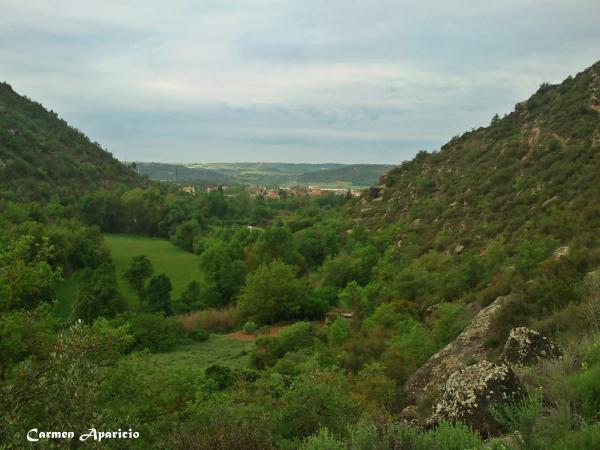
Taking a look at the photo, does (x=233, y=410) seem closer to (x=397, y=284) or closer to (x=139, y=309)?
(x=397, y=284)

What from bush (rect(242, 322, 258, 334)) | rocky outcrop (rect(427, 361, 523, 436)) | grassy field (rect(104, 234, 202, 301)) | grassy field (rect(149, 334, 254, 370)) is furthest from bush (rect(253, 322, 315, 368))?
grassy field (rect(104, 234, 202, 301))

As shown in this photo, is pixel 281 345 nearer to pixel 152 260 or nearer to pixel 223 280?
pixel 223 280

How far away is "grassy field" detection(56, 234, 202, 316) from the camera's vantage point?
49062 mm

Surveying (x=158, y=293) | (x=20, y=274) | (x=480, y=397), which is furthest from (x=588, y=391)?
(x=158, y=293)

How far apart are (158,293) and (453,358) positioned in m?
36.8

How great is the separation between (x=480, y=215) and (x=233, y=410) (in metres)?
30.4

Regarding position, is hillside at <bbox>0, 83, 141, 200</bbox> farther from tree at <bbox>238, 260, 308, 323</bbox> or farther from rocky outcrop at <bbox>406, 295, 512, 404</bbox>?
rocky outcrop at <bbox>406, 295, 512, 404</bbox>

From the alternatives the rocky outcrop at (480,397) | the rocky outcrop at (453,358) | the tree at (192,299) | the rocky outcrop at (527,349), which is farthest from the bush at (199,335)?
the rocky outcrop at (480,397)

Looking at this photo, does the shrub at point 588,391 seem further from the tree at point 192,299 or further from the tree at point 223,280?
the tree at point 192,299

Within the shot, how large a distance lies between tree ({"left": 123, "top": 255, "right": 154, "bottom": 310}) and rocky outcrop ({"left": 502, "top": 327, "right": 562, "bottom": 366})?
4193 centimetres

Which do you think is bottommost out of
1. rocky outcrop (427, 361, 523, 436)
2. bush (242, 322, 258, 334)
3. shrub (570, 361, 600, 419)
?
bush (242, 322, 258, 334)

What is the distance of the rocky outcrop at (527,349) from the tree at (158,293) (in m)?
40.1

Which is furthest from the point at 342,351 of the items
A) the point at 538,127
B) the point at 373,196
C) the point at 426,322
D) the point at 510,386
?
the point at 373,196

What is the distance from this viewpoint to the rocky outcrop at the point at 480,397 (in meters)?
6.90
